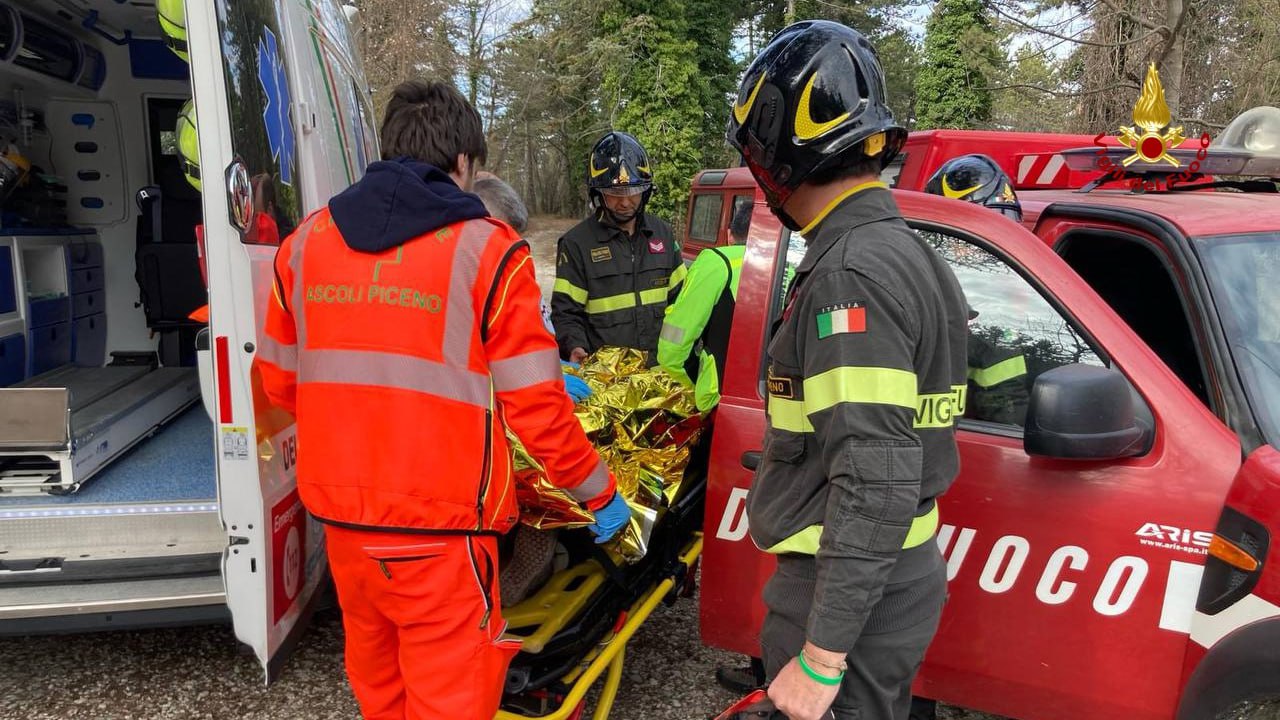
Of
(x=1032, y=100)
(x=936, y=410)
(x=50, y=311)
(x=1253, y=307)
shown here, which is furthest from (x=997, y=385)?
(x=1032, y=100)

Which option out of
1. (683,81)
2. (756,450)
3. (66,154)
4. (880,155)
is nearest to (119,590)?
(756,450)

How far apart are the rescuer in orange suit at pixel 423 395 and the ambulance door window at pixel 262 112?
571mm

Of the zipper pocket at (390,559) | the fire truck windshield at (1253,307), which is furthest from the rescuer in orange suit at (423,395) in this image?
the fire truck windshield at (1253,307)

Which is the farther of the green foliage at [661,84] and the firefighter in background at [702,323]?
the green foliage at [661,84]

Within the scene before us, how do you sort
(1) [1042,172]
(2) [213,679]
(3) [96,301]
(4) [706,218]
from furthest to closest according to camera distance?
(4) [706,218] → (3) [96,301] → (1) [1042,172] → (2) [213,679]

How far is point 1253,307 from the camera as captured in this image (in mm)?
2086

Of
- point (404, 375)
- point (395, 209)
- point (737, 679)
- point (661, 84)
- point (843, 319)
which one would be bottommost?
point (737, 679)

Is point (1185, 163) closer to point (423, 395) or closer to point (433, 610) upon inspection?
point (423, 395)

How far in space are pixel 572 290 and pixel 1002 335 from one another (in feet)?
6.99

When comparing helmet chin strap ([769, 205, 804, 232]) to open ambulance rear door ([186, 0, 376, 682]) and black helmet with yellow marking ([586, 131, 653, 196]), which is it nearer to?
open ambulance rear door ([186, 0, 376, 682])

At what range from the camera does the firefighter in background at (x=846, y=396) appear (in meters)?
1.31

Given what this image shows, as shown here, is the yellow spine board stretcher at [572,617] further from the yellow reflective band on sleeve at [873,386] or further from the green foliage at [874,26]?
the green foliage at [874,26]

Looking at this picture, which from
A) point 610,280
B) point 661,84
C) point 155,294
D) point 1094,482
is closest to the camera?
point 1094,482

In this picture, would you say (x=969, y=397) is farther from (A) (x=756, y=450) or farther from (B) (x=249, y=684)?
(B) (x=249, y=684)
